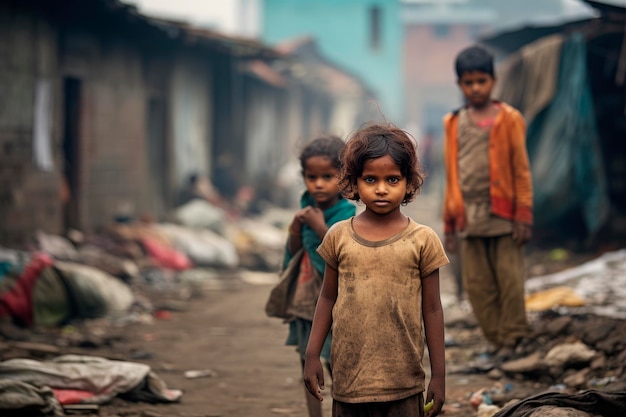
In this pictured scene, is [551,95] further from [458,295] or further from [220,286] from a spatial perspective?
[220,286]

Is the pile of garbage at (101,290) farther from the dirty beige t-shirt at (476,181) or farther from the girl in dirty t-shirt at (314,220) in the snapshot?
the dirty beige t-shirt at (476,181)

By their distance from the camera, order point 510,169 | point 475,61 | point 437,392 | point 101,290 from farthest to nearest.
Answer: point 101,290 → point 510,169 → point 475,61 → point 437,392

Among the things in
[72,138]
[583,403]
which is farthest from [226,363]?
[72,138]

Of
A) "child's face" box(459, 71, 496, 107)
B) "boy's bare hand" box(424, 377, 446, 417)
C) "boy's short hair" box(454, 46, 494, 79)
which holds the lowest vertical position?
"boy's bare hand" box(424, 377, 446, 417)

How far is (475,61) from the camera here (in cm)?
573

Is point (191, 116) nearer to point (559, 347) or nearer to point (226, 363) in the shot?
point (226, 363)

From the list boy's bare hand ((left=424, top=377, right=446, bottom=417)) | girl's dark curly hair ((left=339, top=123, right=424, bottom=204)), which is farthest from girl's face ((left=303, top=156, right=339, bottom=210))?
boy's bare hand ((left=424, top=377, right=446, bottom=417))

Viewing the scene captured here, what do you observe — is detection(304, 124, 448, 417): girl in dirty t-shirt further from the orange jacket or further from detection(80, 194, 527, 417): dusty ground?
the orange jacket

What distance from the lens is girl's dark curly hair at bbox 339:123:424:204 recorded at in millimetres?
3229

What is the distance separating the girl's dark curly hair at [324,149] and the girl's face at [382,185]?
1.16 m

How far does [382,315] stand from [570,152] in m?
6.94

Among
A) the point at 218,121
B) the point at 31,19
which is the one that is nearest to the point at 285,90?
the point at 218,121

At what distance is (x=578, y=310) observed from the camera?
6.98 metres

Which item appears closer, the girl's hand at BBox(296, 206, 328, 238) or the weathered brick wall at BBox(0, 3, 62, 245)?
the girl's hand at BBox(296, 206, 328, 238)
